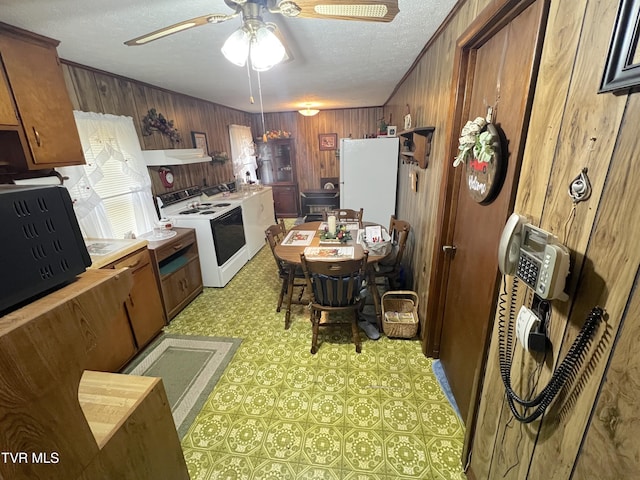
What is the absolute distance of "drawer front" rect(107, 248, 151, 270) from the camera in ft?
7.01

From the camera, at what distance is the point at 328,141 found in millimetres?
6184

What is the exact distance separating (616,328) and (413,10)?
6.13ft

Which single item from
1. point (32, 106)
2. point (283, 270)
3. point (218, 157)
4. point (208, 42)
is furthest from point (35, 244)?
point (218, 157)

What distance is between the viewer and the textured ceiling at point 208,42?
1.52 m


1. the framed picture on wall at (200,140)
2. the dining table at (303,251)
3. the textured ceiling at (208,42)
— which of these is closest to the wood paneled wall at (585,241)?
the textured ceiling at (208,42)

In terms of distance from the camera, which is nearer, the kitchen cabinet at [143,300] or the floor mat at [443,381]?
the floor mat at [443,381]

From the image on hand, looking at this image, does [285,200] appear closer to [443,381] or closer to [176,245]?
[176,245]

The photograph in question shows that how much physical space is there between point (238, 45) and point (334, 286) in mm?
1639

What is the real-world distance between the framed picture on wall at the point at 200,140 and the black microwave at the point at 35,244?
3817 mm

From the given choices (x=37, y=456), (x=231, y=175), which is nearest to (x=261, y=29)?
(x=37, y=456)

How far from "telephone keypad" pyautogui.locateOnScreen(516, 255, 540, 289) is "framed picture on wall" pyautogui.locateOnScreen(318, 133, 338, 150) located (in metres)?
5.74

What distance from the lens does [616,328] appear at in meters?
0.61

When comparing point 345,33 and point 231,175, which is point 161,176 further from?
point 345,33

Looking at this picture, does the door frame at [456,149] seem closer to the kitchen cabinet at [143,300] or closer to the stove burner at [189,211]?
the kitchen cabinet at [143,300]
